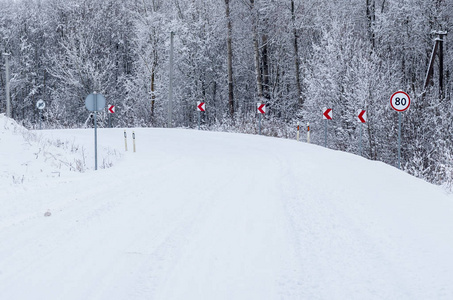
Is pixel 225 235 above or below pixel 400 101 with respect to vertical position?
below

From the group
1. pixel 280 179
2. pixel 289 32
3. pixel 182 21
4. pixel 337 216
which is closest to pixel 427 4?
pixel 289 32

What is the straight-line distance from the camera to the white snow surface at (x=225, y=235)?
4012mm

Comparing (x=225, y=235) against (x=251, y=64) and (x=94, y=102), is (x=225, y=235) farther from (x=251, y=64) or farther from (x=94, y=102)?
(x=251, y=64)

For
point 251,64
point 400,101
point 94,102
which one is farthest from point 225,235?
point 251,64

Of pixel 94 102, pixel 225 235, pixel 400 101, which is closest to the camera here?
pixel 225 235

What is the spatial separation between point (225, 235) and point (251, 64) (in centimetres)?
3543

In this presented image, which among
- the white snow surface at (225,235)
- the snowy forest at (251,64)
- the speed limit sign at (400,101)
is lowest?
the white snow surface at (225,235)

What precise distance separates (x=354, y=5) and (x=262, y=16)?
9279mm

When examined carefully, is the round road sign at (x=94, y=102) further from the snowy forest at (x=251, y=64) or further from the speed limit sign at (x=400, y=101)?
the snowy forest at (x=251, y=64)

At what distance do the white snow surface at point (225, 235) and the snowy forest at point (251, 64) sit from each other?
8.19 meters

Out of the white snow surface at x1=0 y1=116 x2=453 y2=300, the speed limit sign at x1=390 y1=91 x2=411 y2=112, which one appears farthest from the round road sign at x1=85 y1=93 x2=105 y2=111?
the speed limit sign at x1=390 y1=91 x2=411 y2=112

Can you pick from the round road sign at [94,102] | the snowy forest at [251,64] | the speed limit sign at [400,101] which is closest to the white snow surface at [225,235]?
the round road sign at [94,102]

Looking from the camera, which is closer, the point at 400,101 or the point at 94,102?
the point at 94,102

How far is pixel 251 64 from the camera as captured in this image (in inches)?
1563
